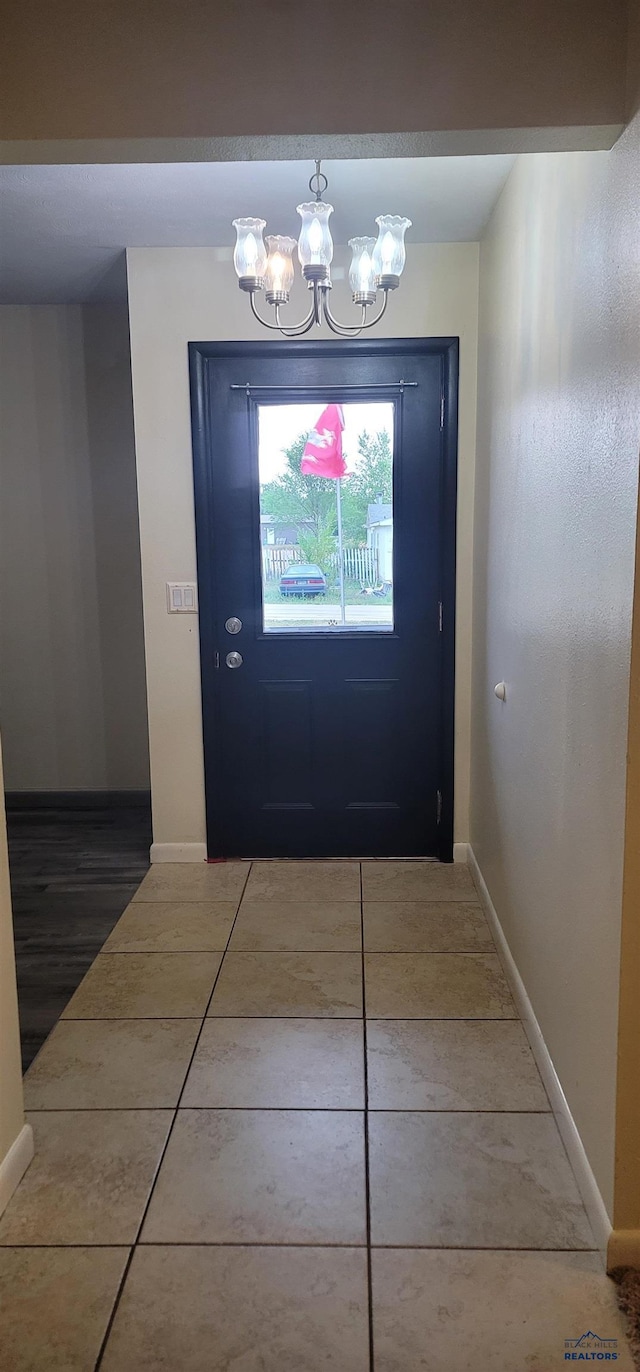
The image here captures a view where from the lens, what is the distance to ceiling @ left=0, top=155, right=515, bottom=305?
2.60 m

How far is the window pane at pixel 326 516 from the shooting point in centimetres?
356

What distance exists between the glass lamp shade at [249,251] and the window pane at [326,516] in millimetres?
959

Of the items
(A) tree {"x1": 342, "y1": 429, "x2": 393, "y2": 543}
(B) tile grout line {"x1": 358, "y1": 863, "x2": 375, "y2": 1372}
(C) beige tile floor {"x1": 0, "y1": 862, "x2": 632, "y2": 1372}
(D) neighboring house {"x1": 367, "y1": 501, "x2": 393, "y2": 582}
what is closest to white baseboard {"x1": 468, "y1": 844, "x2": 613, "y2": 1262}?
(C) beige tile floor {"x1": 0, "y1": 862, "x2": 632, "y2": 1372}

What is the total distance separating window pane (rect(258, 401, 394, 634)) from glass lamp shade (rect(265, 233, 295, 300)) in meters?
0.88

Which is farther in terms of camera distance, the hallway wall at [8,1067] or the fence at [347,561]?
the fence at [347,561]

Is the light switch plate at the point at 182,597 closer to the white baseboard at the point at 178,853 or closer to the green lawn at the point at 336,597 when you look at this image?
the green lawn at the point at 336,597

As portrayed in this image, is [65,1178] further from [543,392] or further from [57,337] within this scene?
[57,337]

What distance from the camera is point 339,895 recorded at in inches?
136

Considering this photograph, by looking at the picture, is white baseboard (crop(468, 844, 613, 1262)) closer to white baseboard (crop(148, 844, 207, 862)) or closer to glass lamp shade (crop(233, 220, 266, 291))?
white baseboard (crop(148, 844, 207, 862))

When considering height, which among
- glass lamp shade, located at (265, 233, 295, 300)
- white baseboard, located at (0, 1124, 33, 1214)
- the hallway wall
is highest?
glass lamp shade, located at (265, 233, 295, 300)

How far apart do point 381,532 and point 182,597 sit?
83 centimetres

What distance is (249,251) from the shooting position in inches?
100

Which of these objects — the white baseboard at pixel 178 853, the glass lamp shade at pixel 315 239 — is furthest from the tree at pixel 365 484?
the white baseboard at pixel 178 853

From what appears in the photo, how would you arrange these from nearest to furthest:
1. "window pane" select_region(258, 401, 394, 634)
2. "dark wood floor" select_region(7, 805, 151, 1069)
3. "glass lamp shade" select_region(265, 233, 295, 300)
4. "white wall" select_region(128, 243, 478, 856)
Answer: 1. "glass lamp shade" select_region(265, 233, 295, 300)
2. "dark wood floor" select_region(7, 805, 151, 1069)
3. "white wall" select_region(128, 243, 478, 856)
4. "window pane" select_region(258, 401, 394, 634)
